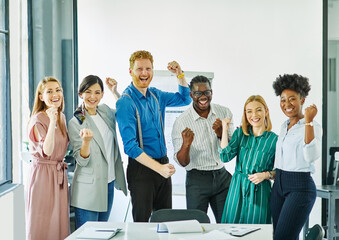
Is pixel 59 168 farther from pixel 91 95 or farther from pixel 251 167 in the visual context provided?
pixel 251 167

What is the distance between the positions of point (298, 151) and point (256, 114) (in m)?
0.41

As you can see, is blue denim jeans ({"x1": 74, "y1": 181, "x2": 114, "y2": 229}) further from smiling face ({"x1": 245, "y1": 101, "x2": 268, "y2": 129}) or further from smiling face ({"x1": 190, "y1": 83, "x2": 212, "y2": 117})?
smiling face ({"x1": 245, "y1": 101, "x2": 268, "y2": 129})

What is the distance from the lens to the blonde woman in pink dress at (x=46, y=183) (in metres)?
3.37

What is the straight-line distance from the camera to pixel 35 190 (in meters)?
3.37

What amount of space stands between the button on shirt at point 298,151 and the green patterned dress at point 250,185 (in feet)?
0.29

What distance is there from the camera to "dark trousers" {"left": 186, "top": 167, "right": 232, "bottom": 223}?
3438mm

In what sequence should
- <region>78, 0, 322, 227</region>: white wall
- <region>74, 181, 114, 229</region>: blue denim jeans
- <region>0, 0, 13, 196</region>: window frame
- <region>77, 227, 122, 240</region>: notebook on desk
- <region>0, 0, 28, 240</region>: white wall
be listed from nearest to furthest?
<region>77, 227, 122, 240</region>: notebook on desk < <region>74, 181, 114, 229</region>: blue denim jeans < <region>0, 0, 28, 240</region>: white wall < <region>0, 0, 13, 196</region>: window frame < <region>78, 0, 322, 227</region>: white wall

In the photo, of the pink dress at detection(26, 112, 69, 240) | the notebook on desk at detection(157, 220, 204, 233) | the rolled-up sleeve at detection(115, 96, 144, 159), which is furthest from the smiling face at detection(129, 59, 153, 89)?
the notebook on desk at detection(157, 220, 204, 233)

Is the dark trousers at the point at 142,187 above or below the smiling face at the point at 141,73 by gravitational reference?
below

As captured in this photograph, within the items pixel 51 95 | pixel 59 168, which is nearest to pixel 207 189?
pixel 59 168

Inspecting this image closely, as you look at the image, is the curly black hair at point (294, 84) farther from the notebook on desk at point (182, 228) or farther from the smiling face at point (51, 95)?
the smiling face at point (51, 95)

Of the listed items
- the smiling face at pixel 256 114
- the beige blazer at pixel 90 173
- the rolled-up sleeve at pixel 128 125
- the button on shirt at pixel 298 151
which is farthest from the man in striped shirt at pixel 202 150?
the beige blazer at pixel 90 173

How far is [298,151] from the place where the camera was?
313cm

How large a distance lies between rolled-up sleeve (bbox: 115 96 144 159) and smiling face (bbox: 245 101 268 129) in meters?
0.86
